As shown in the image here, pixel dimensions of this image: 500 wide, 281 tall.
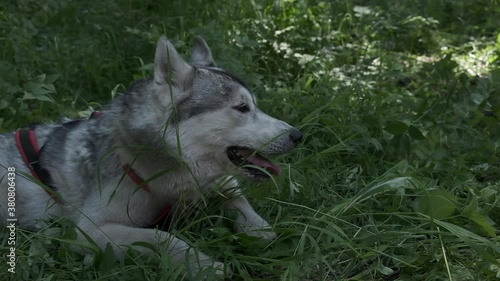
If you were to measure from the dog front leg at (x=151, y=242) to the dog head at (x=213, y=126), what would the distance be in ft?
1.38

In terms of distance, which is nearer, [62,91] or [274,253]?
[274,253]

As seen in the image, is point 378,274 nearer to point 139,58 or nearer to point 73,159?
point 73,159

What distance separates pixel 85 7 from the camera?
6695mm

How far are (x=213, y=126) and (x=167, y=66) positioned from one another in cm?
36

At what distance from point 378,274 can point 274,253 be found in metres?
0.46

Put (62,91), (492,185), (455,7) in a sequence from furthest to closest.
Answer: (455,7) < (62,91) < (492,185)

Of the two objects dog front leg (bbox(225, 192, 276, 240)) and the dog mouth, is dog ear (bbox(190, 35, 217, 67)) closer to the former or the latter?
the dog mouth

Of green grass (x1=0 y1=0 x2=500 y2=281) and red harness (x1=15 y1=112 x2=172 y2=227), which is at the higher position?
red harness (x1=15 y1=112 x2=172 y2=227)

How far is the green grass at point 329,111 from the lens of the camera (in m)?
3.60

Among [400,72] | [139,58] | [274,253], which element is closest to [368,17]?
[400,72]

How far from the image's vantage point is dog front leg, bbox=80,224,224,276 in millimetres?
3514

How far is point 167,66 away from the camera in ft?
13.1

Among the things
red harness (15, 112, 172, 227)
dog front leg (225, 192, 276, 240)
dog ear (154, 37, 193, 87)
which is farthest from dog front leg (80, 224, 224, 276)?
dog ear (154, 37, 193, 87)

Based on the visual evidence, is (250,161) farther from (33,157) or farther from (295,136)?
(33,157)
